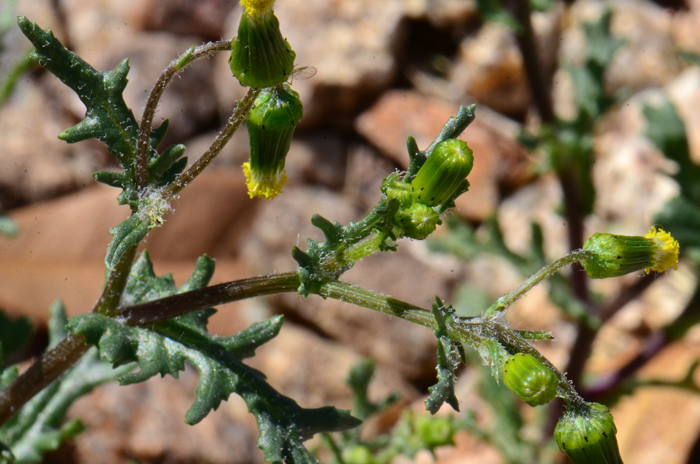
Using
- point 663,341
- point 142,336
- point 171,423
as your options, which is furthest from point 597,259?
point 171,423

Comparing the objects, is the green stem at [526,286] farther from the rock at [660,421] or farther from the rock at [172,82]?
the rock at [172,82]

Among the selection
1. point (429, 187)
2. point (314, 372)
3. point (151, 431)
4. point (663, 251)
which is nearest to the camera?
point (429, 187)

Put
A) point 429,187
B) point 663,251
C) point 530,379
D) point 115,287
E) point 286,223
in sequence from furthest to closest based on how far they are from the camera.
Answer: point 286,223 < point 115,287 < point 663,251 < point 429,187 < point 530,379

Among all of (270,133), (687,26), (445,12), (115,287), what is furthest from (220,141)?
(687,26)

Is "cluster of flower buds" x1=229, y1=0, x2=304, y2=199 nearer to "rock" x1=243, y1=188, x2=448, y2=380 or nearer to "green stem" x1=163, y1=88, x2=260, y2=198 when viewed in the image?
"green stem" x1=163, y1=88, x2=260, y2=198

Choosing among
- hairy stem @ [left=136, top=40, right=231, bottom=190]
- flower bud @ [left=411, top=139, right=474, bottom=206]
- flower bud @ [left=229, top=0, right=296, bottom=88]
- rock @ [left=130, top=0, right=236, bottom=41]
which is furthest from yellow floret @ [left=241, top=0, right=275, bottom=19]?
rock @ [left=130, top=0, right=236, bottom=41]

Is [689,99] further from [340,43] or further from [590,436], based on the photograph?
[590,436]

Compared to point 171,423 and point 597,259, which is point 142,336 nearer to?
point 597,259
